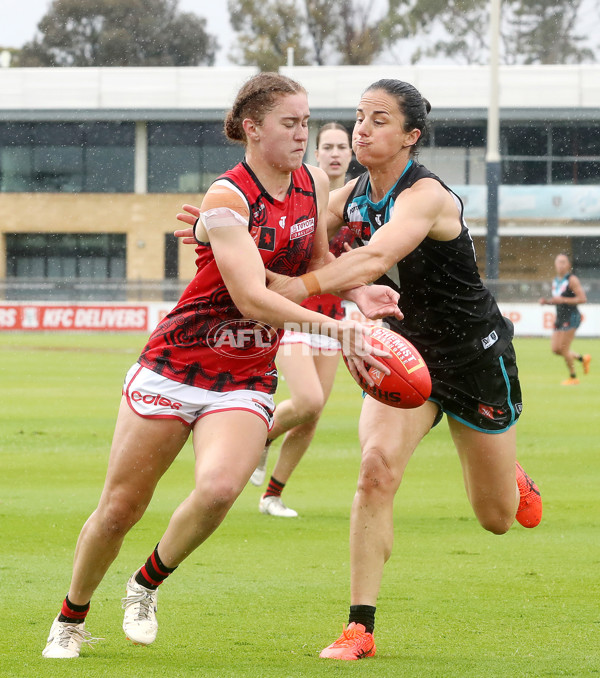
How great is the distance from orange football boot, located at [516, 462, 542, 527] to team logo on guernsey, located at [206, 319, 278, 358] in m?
1.92

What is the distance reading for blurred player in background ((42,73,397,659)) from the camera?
4590 mm

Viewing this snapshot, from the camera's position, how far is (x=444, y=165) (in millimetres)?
44750

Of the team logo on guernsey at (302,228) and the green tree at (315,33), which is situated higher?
the green tree at (315,33)

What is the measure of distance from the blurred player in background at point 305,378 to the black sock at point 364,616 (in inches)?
126

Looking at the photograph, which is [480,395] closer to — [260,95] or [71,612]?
[260,95]

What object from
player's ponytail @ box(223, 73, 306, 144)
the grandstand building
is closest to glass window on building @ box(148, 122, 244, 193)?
the grandstand building

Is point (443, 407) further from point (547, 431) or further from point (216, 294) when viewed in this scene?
point (547, 431)

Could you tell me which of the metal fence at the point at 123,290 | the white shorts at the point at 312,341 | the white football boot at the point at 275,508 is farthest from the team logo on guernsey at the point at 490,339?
the metal fence at the point at 123,290

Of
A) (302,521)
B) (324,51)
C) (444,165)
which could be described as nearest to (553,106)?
(444,165)

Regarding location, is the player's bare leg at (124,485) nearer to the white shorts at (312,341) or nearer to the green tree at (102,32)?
the white shorts at (312,341)

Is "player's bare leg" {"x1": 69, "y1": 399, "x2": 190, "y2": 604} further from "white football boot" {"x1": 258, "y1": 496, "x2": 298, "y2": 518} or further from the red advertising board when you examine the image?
the red advertising board

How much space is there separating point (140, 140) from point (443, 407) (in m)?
41.5

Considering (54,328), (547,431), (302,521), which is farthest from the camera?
(54,328)

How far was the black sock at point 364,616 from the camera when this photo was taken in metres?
4.85
